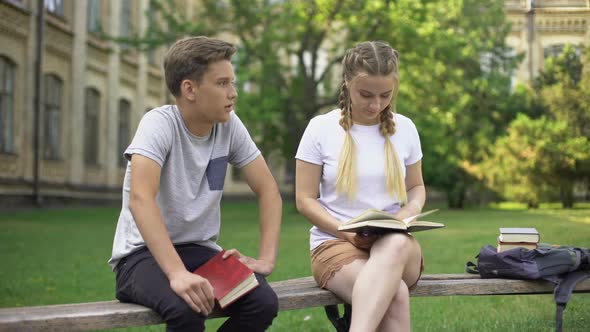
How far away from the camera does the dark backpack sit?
452 centimetres

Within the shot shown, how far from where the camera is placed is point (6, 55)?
22.8m

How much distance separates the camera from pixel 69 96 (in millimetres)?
27109

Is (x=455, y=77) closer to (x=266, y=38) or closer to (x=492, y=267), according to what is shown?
(x=266, y=38)

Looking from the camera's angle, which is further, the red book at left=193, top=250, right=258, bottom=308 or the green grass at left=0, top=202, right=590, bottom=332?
the green grass at left=0, top=202, right=590, bottom=332

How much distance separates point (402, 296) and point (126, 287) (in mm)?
1199

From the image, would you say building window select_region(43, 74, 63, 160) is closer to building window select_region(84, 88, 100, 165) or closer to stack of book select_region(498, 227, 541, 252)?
building window select_region(84, 88, 100, 165)

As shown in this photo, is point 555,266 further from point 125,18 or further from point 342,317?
point 125,18

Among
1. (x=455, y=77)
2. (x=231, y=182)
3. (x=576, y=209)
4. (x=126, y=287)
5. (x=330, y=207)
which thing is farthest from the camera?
(x=231, y=182)

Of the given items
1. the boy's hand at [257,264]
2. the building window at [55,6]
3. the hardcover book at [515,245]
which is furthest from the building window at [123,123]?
the boy's hand at [257,264]

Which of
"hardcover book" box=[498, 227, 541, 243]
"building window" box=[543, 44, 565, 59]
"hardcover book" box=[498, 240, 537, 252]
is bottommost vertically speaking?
"hardcover book" box=[498, 240, 537, 252]

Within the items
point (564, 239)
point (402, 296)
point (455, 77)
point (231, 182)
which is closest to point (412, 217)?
point (402, 296)

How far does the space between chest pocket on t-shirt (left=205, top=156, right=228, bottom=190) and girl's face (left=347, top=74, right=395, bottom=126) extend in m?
0.78

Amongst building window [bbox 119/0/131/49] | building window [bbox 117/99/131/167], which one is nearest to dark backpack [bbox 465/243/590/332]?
building window [bbox 117/99/131/167]

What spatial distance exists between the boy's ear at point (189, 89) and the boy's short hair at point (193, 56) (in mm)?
18
